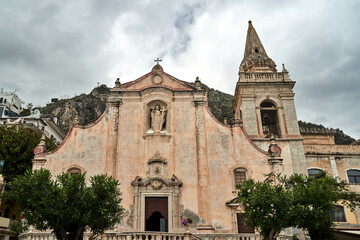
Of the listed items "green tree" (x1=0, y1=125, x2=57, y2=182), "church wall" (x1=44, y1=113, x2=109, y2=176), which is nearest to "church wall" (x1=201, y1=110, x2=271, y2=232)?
"church wall" (x1=44, y1=113, x2=109, y2=176)

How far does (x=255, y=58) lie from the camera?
28031mm

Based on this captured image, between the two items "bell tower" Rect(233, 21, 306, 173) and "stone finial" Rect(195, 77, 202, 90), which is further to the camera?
"bell tower" Rect(233, 21, 306, 173)

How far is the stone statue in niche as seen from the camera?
20.9 meters

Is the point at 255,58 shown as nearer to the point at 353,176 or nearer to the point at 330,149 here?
the point at 330,149

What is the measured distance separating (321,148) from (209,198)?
12.9 metres

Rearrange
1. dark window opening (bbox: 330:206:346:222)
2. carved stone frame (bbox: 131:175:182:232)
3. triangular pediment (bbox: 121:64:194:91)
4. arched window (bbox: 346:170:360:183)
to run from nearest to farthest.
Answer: carved stone frame (bbox: 131:175:182:232)
triangular pediment (bbox: 121:64:194:91)
dark window opening (bbox: 330:206:346:222)
arched window (bbox: 346:170:360:183)

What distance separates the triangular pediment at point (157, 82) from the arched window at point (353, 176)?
15.5 meters

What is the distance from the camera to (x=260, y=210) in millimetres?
13234

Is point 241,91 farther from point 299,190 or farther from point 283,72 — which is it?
point 299,190

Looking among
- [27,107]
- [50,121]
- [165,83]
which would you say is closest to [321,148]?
[165,83]

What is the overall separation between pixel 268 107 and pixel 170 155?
996 centimetres

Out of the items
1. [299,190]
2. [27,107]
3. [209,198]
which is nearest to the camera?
[299,190]

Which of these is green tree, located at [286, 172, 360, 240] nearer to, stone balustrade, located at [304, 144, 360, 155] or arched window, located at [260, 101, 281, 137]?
arched window, located at [260, 101, 281, 137]

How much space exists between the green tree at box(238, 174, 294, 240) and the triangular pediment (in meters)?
10.4
